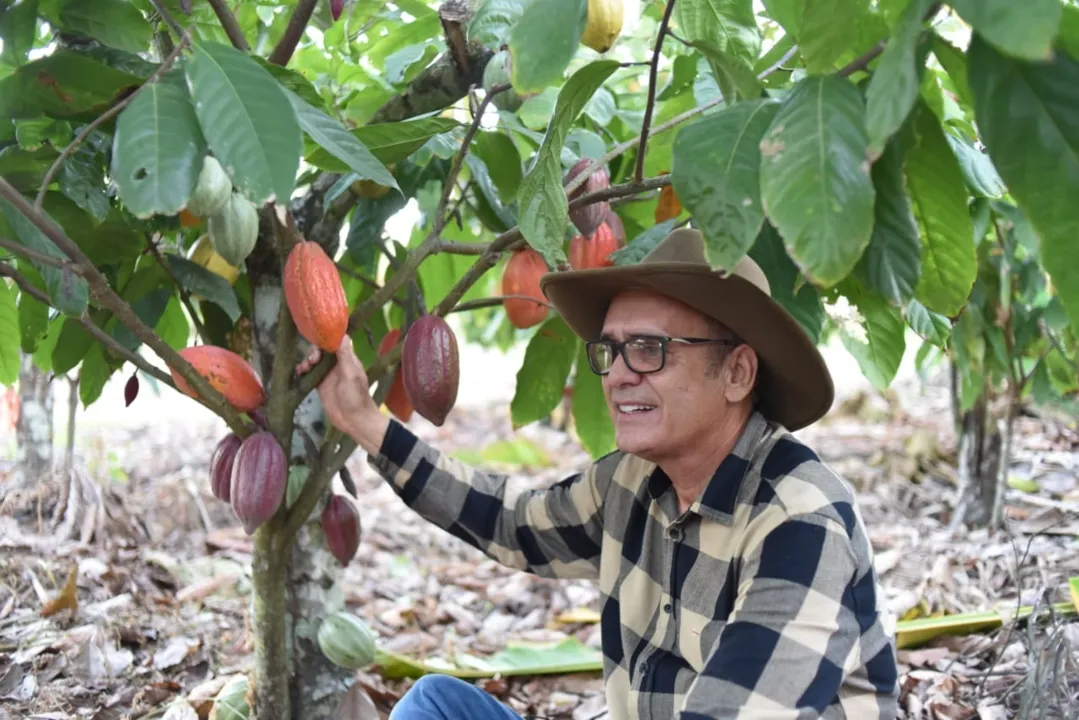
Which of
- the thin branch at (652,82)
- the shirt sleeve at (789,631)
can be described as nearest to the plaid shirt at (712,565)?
the shirt sleeve at (789,631)

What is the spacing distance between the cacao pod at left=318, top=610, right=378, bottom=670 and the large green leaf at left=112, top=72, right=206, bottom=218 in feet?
3.21

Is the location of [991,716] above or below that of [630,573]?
below

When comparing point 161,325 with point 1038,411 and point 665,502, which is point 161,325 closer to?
point 665,502

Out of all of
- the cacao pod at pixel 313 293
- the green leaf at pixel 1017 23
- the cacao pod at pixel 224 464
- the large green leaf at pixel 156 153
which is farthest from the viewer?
the cacao pod at pixel 224 464

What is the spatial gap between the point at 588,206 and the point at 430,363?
31 cm

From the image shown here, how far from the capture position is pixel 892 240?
2.50ft

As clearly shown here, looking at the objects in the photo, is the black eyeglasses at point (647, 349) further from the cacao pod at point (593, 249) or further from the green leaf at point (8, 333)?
the green leaf at point (8, 333)

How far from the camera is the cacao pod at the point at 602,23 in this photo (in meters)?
1.31

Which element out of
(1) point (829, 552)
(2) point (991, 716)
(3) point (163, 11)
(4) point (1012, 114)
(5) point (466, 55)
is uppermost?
(5) point (466, 55)

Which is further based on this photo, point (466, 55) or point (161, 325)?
Result: point (161, 325)

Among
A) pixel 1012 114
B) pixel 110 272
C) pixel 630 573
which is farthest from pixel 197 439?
pixel 1012 114

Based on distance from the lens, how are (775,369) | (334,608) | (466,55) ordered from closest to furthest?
(775,369) < (466,55) < (334,608)

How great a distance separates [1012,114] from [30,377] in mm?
2562

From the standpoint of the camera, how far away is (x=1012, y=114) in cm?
66
